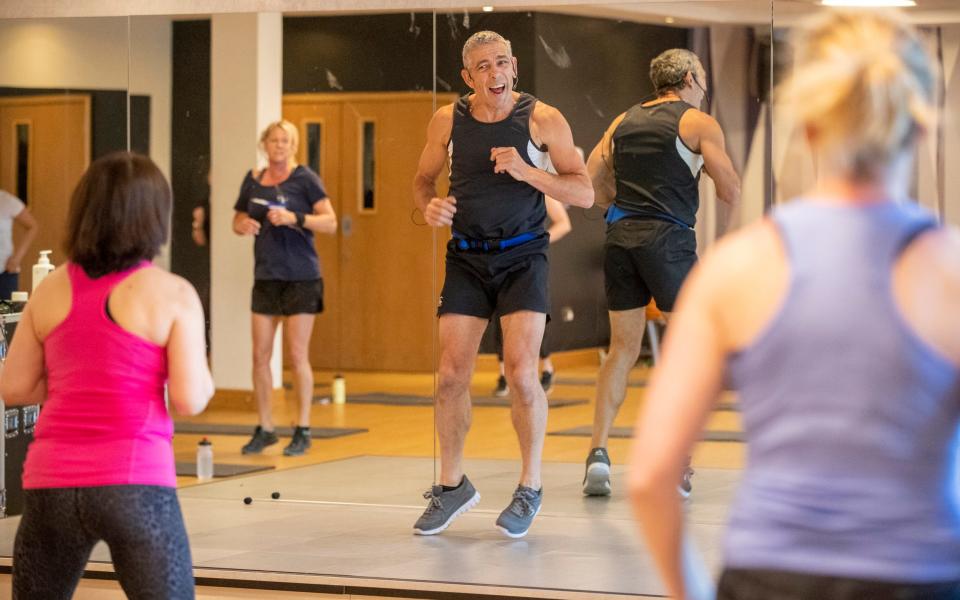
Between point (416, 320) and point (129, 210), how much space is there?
9.36 ft

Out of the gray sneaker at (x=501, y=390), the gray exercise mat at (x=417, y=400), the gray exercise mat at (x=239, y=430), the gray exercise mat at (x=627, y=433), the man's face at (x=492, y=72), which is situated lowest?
the gray exercise mat at (x=239, y=430)

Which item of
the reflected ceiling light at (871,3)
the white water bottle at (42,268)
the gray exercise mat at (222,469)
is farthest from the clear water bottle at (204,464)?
the reflected ceiling light at (871,3)

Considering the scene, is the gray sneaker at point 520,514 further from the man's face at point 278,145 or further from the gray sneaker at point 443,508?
the man's face at point 278,145

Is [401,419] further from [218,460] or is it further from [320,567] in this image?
[320,567]

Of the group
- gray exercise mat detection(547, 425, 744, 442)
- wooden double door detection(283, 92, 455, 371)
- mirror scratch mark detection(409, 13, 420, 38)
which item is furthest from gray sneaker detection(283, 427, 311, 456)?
mirror scratch mark detection(409, 13, 420, 38)

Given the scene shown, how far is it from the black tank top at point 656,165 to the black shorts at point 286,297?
129 cm

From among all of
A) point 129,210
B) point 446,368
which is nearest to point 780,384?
point 129,210

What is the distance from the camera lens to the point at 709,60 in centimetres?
486

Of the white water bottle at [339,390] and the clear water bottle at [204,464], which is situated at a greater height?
the white water bottle at [339,390]

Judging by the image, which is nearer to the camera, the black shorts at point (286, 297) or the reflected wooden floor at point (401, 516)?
the reflected wooden floor at point (401, 516)

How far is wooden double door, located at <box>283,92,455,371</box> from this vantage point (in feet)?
17.4

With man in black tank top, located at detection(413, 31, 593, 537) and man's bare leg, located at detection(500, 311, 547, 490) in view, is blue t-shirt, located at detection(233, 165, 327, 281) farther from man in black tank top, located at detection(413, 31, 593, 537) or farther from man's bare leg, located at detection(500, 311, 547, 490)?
man's bare leg, located at detection(500, 311, 547, 490)

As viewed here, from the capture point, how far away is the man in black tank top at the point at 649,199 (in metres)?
4.88

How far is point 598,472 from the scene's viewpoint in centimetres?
512
